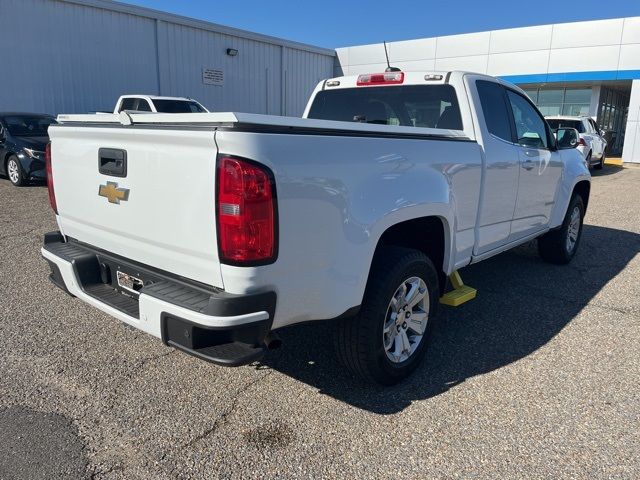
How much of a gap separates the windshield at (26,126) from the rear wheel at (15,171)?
2.00 feet

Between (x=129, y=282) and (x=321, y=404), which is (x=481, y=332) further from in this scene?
(x=129, y=282)

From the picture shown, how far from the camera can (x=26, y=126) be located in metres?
11.8

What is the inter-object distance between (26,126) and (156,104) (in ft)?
9.88

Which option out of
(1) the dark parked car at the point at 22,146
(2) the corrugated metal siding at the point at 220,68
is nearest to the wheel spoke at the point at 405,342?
(1) the dark parked car at the point at 22,146

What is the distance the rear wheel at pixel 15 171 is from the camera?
435 inches

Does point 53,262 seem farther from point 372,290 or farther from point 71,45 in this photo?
point 71,45

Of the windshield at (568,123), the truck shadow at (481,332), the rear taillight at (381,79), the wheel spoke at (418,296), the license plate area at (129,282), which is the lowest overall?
the truck shadow at (481,332)

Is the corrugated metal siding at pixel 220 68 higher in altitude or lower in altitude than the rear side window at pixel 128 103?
higher

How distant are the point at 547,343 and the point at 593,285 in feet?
6.14

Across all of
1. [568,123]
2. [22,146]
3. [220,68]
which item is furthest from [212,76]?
[568,123]

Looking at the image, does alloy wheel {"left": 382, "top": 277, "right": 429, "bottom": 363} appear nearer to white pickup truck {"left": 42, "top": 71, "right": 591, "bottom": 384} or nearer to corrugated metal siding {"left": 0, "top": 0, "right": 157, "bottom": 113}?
white pickup truck {"left": 42, "top": 71, "right": 591, "bottom": 384}

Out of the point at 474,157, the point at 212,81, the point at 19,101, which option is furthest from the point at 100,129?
the point at 212,81

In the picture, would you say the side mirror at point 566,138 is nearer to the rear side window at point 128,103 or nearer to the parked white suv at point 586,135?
the parked white suv at point 586,135

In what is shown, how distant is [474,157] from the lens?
12.2ft
